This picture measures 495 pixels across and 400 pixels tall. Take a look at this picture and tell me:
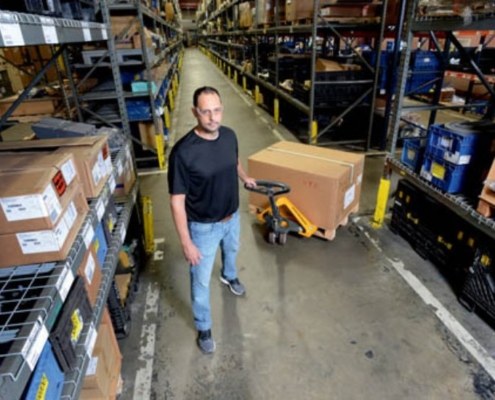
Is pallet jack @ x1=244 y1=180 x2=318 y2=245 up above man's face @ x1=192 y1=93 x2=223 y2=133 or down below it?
below

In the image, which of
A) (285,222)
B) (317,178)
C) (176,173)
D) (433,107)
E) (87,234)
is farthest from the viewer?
(433,107)

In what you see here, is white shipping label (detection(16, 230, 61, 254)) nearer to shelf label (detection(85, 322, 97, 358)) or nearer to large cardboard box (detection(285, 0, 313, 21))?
shelf label (detection(85, 322, 97, 358))

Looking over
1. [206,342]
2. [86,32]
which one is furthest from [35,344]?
[86,32]

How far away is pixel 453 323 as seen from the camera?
2.45 m

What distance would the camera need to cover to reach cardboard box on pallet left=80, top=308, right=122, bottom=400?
1.65 m

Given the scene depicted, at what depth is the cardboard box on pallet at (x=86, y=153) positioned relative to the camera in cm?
180

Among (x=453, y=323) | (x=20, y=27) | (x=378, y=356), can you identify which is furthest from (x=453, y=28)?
(x=20, y=27)

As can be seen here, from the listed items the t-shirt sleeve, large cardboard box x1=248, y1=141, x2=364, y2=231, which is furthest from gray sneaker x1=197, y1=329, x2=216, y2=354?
large cardboard box x1=248, y1=141, x2=364, y2=231

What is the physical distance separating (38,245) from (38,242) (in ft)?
0.05

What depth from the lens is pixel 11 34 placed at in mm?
1066

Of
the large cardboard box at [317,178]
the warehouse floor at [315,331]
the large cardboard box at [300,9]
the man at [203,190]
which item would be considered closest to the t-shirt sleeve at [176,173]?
the man at [203,190]

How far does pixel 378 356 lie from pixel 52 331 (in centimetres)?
198

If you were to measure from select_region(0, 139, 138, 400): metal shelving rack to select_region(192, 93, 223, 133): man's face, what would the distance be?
75 centimetres

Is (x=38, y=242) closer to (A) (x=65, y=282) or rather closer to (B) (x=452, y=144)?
(A) (x=65, y=282)
